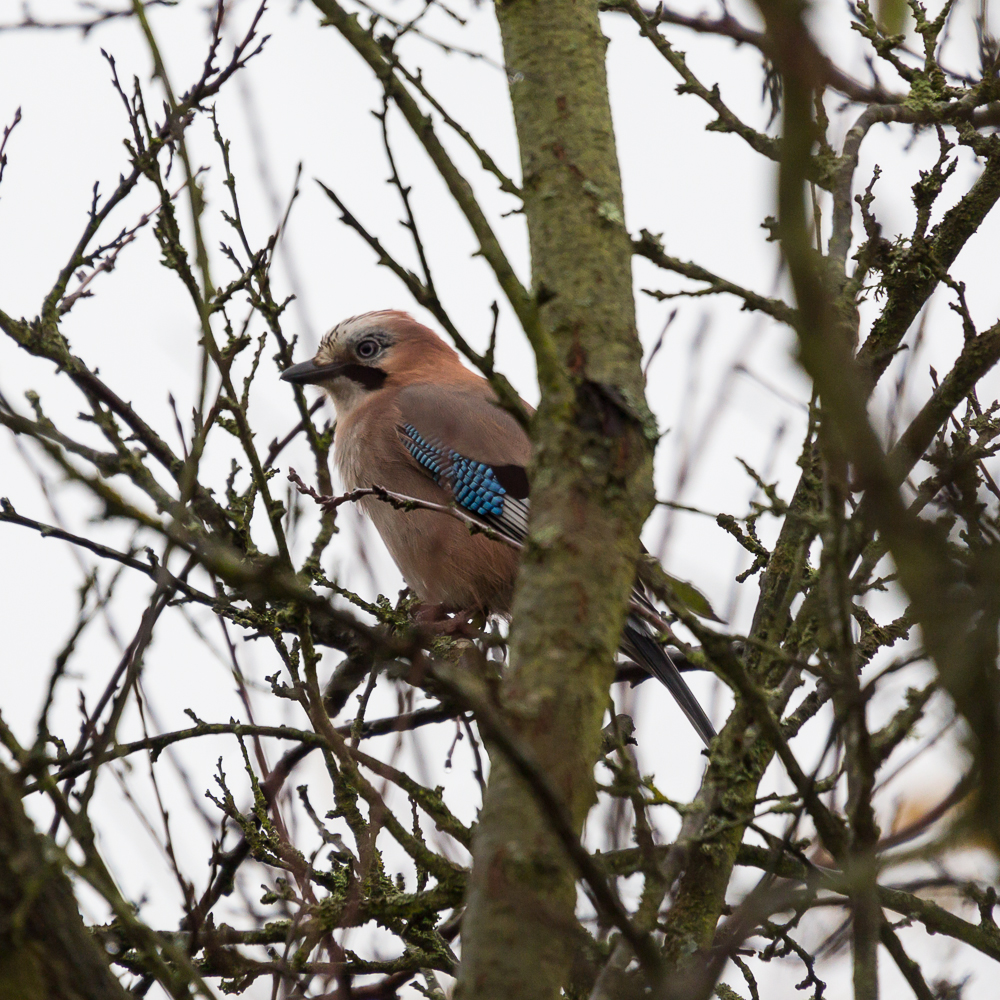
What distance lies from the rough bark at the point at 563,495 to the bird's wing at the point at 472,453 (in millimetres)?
3614

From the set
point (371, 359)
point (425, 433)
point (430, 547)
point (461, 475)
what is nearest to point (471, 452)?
point (461, 475)

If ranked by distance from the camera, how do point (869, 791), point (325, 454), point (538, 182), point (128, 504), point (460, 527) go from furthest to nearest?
point (460, 527) < point (325, 454) < point (538, 182) < point (869, 791) < point (128, 504)

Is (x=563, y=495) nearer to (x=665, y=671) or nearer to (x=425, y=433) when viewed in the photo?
(x=665, y=671)

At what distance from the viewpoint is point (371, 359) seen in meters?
6.93

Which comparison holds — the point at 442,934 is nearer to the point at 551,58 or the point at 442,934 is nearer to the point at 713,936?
the point at 713,936

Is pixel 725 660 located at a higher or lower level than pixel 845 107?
lower

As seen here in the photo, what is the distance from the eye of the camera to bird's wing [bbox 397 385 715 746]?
5988 mm

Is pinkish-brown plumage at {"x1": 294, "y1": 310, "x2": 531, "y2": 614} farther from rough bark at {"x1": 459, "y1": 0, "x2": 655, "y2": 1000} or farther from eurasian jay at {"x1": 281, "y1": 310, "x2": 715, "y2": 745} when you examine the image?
rough bark at {"x1": 459, "y1": 0, "x2": 655, "y2": 1000}

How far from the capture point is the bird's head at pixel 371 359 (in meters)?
6.82

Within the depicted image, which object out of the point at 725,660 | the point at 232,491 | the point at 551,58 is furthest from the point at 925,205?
the point at 232,491

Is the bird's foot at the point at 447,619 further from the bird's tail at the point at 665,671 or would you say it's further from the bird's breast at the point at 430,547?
the bird's tail at the point at 665,671

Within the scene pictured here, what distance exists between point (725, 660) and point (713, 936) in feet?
3.26

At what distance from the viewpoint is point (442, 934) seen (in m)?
3.38

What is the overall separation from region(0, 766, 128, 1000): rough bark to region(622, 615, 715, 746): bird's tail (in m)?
3.23
